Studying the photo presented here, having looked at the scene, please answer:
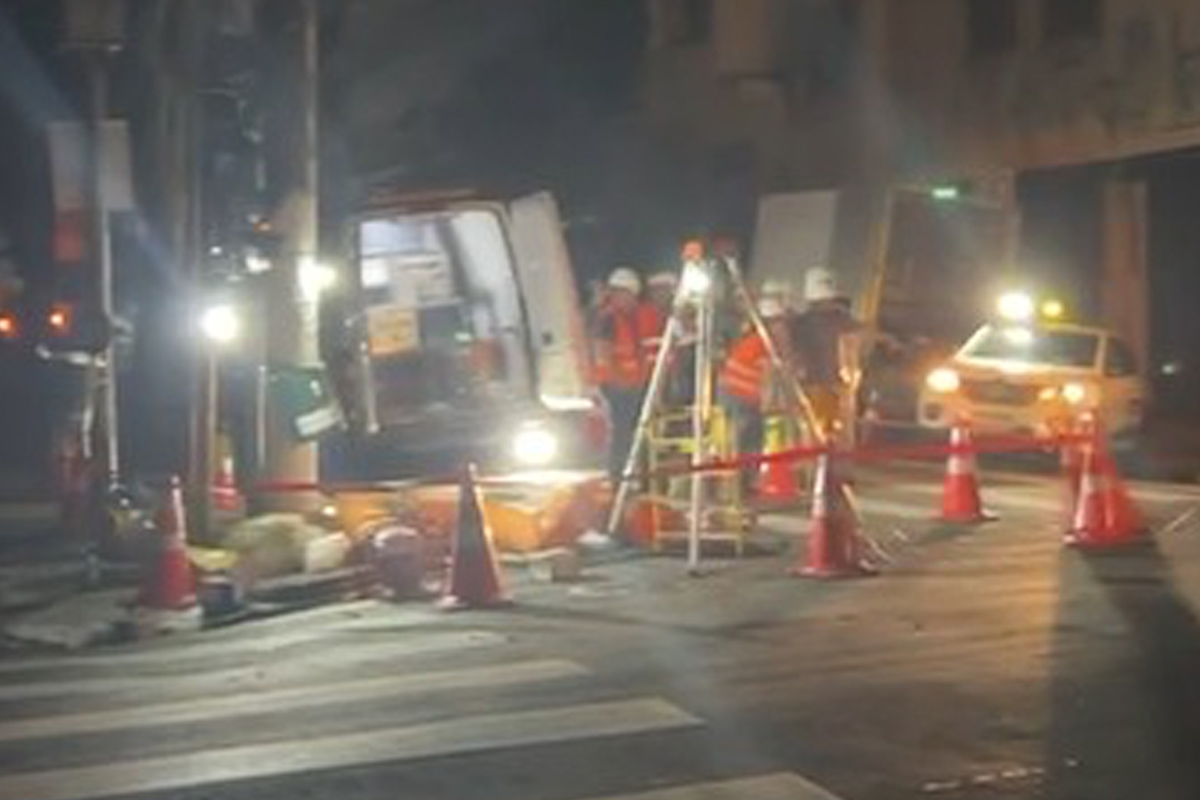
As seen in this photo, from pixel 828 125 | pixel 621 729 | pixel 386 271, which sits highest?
pixel 828 125

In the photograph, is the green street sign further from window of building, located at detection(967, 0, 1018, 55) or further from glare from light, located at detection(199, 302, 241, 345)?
window of building, located at detection(967, 0, 1018, 55)

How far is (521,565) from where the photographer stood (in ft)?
47.3

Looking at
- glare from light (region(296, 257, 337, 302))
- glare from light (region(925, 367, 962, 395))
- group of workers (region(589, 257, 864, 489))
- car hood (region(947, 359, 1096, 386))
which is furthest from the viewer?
glare from light (region(925, 367, 962, 395))

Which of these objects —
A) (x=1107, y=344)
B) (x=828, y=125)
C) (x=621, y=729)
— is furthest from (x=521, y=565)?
(x=828, y=125)

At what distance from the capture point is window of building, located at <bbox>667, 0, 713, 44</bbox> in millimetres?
38034

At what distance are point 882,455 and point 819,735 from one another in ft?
17.1

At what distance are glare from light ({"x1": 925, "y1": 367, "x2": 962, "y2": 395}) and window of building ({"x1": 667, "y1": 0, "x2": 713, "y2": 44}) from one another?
16.1m

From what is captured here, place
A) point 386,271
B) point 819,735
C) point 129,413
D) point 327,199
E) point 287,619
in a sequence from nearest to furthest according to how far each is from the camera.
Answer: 1. point 819,735
2. point 287,619
3. point 327,199
4. point 386,271
5. point 129,413

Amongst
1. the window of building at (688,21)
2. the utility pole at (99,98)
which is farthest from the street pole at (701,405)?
the window of building at (688,21)

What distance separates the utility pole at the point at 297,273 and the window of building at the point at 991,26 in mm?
19101

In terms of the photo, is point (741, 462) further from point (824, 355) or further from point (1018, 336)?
point (1018, 336)

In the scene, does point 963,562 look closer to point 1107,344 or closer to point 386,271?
point 386,271

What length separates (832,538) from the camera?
44.9 feet

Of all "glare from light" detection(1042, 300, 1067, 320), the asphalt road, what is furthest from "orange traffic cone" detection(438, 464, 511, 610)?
"glare from light" detection(1042, 300, 1067, 320)
